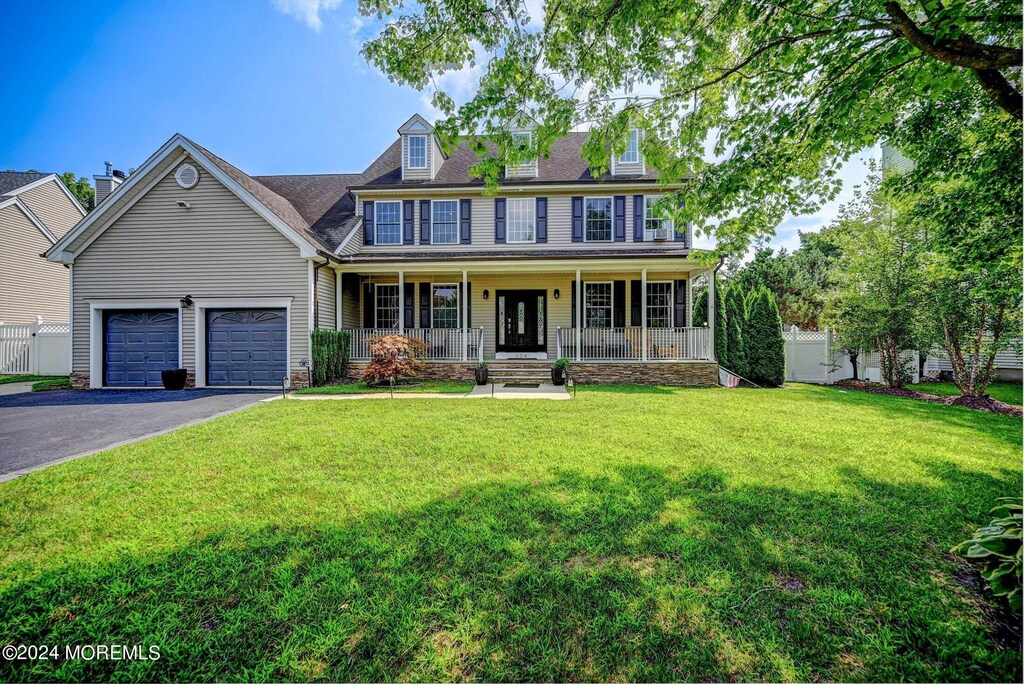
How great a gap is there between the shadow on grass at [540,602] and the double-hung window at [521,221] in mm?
11693

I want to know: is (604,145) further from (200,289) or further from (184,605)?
(200,289)

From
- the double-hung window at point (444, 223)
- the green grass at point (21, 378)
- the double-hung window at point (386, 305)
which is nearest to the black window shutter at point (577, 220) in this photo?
the double-hung window at point (444, 223)

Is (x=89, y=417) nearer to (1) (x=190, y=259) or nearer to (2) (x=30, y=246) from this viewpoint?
(1) (x=190, y=259)

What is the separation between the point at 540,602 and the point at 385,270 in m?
11.5

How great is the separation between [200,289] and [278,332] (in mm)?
2543

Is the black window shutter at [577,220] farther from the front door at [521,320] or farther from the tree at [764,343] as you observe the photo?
the tree at [764,343]

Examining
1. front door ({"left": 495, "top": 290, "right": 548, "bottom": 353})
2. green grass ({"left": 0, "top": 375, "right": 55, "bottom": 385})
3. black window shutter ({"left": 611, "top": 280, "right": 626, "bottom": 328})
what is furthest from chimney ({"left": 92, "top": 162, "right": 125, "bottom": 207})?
black window shutter ({"left": 611, "top": 280, "right": 626, "bottom": 328})

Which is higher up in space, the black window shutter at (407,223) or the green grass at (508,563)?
the black window shutter at (407,223)

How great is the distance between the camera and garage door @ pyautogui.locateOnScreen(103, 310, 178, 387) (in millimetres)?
11039

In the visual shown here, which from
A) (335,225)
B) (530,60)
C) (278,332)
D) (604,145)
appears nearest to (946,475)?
(604,145)

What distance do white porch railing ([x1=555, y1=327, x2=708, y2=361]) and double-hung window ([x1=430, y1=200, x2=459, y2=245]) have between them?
534cm

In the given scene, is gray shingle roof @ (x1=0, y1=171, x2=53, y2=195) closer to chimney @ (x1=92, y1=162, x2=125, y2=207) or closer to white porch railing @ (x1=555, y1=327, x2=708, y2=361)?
chimney @ (x1=92, y1=162, x2=125, y2=207)

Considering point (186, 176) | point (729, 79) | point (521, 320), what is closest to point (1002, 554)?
point (729, 79)

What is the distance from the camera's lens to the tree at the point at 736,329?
12.3 metres
